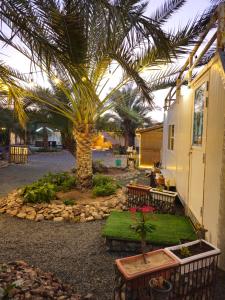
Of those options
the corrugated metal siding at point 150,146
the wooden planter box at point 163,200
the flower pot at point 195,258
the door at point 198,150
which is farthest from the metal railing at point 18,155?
the flower pot at point 195,258

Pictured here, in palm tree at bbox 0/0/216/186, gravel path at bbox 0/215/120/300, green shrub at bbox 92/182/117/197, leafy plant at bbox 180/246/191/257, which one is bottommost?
gravel path at bbox 0/215/120/300

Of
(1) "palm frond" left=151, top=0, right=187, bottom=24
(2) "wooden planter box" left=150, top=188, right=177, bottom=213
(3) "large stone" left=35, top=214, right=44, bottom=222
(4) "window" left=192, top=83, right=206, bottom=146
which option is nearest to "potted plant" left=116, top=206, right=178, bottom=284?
(4) "window" left=192, top=83, right=206, bottom=146

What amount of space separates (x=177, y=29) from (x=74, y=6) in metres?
3.35

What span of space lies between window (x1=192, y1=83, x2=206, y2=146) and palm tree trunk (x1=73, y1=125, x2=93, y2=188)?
3.41 meters

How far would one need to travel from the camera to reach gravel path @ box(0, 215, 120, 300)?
3.20 meters

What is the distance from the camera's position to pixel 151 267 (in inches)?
93.0

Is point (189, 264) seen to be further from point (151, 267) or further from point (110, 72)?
point (110, 72)

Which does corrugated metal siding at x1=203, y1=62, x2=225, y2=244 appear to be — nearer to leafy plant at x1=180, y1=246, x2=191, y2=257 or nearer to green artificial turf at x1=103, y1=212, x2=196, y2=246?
green artificial turf at x1=103, y1=212, x2=196, y2=246

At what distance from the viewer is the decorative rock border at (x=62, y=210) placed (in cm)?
559

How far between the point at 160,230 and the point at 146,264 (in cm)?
189

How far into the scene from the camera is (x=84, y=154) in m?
7.46

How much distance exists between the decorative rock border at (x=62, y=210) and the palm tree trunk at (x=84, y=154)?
1.08 meters

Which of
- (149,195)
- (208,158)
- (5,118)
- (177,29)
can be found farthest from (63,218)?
(5,118)

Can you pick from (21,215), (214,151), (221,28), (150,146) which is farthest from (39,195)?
(150,146)
